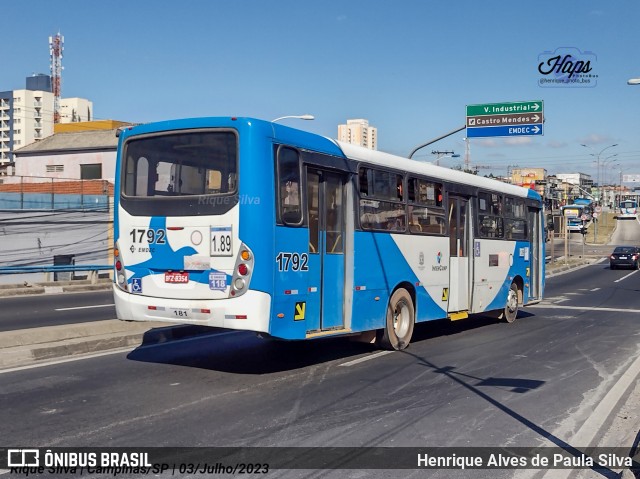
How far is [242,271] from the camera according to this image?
8.84 m

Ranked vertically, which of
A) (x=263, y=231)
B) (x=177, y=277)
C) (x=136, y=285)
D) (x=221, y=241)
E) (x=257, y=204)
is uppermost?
(x=257, y=204)

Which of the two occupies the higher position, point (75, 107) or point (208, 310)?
point (75, 107)

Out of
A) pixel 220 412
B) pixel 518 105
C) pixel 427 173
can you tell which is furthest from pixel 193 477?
pixel 518 105

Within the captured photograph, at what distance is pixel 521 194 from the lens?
18531 mm

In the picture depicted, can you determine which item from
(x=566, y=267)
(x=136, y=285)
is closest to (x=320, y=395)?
(x=136, y=285)

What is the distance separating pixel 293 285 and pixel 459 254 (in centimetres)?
621

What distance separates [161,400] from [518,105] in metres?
26.8

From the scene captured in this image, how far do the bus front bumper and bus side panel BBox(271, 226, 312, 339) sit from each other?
0.23 meters

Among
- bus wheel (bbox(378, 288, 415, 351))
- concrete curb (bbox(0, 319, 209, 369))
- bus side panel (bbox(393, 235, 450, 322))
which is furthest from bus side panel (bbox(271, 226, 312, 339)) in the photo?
concrete curb (bbox(0, 319, 209, 369))

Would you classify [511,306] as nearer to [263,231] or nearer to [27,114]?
[263,231]

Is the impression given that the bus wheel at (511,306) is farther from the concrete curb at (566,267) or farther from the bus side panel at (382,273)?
the concrete curb at (566,267)

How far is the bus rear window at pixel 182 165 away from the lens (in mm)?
9180

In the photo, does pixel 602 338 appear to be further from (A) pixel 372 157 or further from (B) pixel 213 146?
(B) pixel 213 146

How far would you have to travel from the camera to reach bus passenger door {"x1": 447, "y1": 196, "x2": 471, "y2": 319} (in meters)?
14.4
